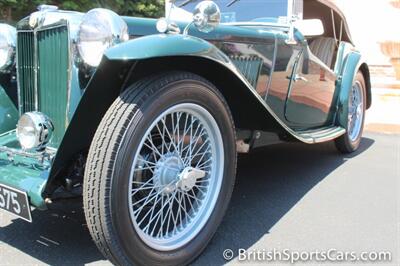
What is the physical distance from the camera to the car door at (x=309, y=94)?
11.6 feet

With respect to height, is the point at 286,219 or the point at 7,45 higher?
the point at 7,45

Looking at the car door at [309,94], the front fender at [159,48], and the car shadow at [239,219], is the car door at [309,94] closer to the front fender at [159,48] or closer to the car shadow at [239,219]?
the car shadow at [239,219]

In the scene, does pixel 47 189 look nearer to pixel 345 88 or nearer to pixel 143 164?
pixel 143 164

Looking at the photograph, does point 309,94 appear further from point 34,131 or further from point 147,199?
point 34,131

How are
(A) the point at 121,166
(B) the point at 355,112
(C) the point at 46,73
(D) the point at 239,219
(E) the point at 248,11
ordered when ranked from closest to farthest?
(A) the point at 121,166 < (C) the point at 46,73 < (D) the point at 239,219 < (E) the point at 248,11 < (B) the point at 355,112

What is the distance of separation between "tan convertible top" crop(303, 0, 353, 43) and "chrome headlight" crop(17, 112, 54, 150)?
9.49 ft

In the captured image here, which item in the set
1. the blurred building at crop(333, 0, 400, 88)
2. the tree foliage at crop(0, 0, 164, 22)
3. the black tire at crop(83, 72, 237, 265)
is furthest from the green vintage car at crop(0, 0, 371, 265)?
the blurred building at crop(333, 0, 400, 88)

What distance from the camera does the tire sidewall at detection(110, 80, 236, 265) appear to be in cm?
189

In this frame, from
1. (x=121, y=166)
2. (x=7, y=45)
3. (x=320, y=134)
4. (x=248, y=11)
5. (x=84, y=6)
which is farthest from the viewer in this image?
(x=84, y=6)

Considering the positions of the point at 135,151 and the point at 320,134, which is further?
the point at 320,134

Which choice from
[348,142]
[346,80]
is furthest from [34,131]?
[348,142]

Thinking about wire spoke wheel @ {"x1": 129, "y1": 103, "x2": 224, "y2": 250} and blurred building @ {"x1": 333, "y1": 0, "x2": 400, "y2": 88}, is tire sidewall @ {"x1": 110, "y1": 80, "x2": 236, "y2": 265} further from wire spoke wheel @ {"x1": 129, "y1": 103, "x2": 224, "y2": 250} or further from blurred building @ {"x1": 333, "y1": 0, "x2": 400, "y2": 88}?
blurred building @ {"x1": 333, "y1": 0, "x2": 400, "y2": 88}

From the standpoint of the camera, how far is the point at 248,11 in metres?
3.58

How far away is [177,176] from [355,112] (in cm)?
314
